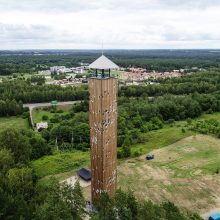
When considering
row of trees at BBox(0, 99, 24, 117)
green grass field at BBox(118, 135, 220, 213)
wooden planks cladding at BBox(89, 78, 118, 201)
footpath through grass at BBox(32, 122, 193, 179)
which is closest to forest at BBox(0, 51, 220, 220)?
row of trees at BBox(0, 99, 24, 117)

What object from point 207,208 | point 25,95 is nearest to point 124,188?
point 207,208

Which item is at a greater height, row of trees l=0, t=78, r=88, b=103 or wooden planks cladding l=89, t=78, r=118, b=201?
wooden planks cladding l=89, t=78, r=118, b=201

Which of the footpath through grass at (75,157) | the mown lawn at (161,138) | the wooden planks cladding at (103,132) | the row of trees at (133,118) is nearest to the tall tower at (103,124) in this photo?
the wooden planks cladding at (103,132)

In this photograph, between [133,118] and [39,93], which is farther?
[39,93]

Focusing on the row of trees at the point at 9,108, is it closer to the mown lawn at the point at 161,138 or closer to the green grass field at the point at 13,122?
the green grass field at the point at 13,122

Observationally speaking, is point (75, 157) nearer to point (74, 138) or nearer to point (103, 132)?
point (74, 138)

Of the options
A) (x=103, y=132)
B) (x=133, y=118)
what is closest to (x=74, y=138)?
(x=133, y=118)

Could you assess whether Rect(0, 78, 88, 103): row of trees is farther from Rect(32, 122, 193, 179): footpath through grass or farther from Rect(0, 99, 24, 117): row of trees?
Rect(32, 122, 193, 179): footpath through grass
